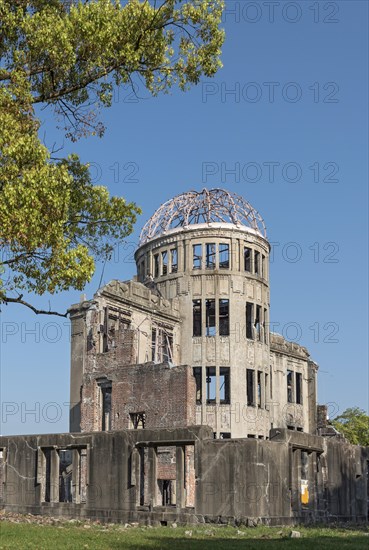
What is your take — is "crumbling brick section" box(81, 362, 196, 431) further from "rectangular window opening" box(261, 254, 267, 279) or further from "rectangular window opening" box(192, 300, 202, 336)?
"rectangular window opening" box(261, 254, 267, 279)

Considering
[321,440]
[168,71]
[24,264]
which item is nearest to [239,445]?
[321,440]

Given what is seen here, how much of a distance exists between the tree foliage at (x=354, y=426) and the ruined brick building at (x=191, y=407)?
14193 mm

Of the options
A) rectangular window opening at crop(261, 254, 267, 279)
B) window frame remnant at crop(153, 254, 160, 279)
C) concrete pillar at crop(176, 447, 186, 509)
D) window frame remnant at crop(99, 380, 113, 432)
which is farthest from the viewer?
rectangular window opening at crop(261, 254, 267, 279)

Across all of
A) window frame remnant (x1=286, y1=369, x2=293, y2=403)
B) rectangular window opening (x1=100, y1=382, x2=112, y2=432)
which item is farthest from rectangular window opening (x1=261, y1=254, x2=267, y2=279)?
rectangular window opening (x1=100, y1=382, x2=112, y2=432)

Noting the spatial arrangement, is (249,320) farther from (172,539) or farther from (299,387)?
(172,539)

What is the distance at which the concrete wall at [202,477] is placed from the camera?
23.1 meters

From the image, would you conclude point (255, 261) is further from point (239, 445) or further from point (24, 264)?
point (24, 264)

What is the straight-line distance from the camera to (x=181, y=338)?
141 ft

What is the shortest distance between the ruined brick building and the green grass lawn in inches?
145

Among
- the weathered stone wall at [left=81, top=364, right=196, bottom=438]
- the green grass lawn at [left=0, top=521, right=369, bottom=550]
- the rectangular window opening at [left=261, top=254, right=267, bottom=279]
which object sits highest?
the rectangular window opening at [left=261, top=254, right=267, bottom=279]

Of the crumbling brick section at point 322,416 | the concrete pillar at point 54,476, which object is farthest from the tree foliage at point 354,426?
the concrete pillar at point 54,476

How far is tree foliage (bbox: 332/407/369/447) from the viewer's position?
212 ft

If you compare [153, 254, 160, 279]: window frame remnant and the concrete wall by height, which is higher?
[153, 254, 160, 279]: window frame remnant

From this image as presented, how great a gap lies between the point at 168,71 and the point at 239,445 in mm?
10926
